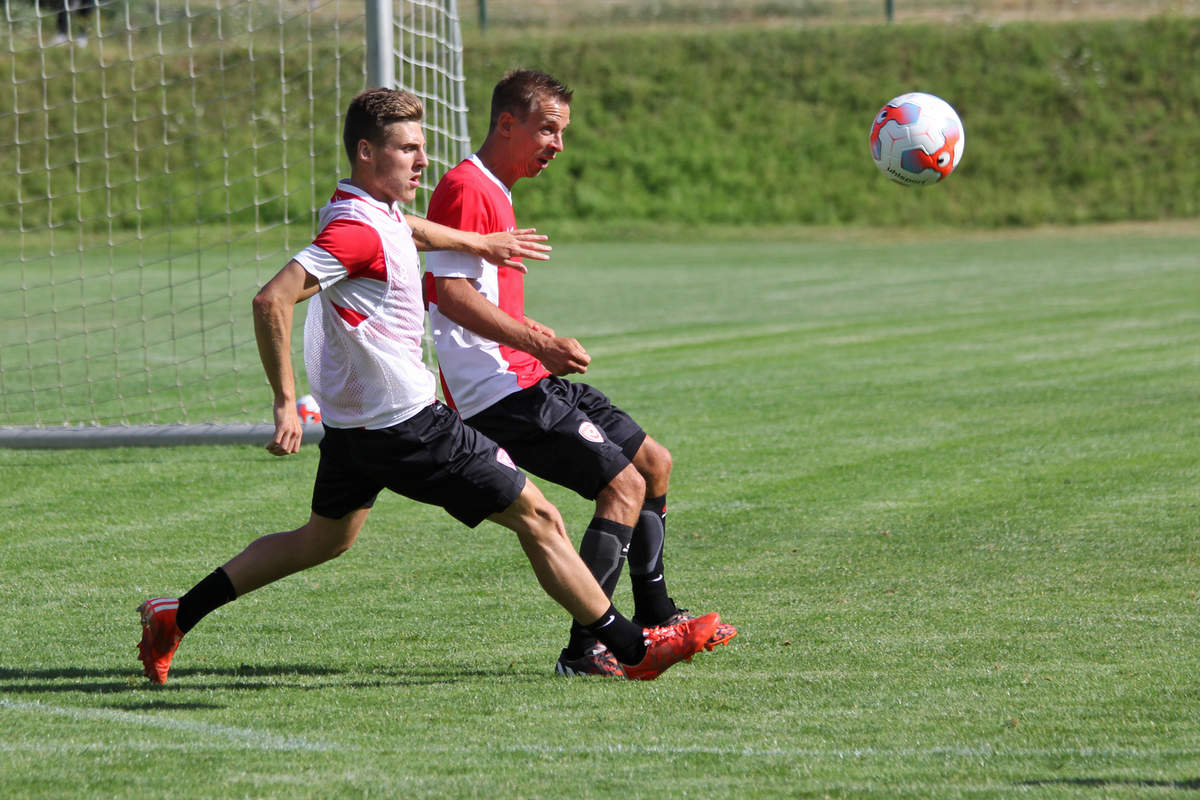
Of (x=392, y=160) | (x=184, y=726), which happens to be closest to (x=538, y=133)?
(x=392, y=160)

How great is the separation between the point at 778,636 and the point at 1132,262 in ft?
74.5

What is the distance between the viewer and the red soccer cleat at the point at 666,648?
16.9ft

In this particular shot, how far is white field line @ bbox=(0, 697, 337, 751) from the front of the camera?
14.4 feet

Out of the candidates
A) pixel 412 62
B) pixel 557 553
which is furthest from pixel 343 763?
pixel 412 62

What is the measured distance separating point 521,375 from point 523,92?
3.51 ft

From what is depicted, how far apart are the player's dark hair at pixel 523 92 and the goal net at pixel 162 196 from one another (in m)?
4.39

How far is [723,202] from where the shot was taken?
4306cm

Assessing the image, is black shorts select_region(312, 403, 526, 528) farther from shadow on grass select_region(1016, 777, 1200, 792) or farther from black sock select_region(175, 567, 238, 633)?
shadow on grass select_region(1016, 777, 1200, 792)

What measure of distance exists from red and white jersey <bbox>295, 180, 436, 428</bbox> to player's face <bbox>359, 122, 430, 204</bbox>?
5 centimetres

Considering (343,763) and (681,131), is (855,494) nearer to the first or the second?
(343,763)

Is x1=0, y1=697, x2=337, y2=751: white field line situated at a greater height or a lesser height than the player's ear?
lesser

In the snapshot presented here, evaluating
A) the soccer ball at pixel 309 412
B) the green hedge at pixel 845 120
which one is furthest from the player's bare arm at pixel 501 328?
the green hedge at pixel 845 120

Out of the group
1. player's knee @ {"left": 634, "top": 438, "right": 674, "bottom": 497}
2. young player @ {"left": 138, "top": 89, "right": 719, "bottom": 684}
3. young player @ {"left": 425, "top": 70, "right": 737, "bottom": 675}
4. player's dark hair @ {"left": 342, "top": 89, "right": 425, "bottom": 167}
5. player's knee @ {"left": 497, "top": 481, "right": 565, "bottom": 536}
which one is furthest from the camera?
player's knee @ {"left": 634, "top": 438, "right": 674, "bottom": 497}

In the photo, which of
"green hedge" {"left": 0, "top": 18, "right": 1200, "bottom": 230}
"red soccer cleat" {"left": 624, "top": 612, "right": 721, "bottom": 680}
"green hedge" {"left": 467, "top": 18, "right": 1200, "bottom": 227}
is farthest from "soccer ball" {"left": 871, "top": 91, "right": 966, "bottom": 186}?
"green hedge" {"left": 467, "top": 18, "right": 1200, "bottom": 227}
